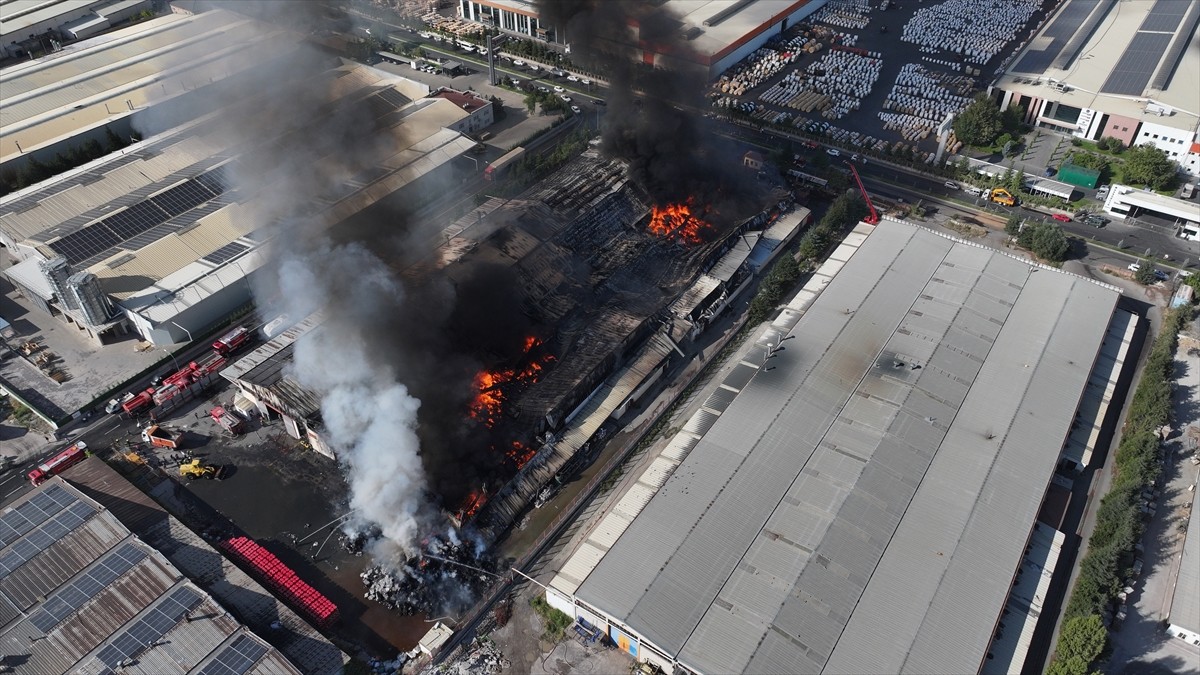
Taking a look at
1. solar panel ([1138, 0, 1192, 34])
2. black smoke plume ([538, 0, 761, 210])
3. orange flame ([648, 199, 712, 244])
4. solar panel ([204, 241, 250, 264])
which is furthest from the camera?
solar panel ([1138, 0, 1192, 34])

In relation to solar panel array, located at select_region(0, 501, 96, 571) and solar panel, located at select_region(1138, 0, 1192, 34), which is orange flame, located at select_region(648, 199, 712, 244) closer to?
solar panel array, located at select_region(0, 501, 96, 571)

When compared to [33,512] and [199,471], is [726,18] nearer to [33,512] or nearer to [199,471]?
[199,471]

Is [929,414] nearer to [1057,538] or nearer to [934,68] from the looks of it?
[1057,538]

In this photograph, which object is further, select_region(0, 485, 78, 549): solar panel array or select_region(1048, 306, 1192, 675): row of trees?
select_region(0, 485, 78, 549): solar panel array

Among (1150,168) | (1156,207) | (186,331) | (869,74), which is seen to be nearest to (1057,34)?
(869,74)

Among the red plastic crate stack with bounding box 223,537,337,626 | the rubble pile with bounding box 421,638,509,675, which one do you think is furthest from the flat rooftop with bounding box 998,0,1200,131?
the red plastic crate stack with bounding box 223,537,337,626

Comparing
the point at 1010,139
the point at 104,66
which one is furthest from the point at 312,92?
→ the point at 1010,139
